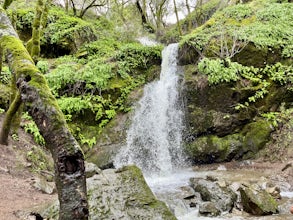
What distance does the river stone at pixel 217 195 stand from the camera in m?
6.97

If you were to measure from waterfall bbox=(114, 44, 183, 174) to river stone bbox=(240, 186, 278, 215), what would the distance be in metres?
4.54

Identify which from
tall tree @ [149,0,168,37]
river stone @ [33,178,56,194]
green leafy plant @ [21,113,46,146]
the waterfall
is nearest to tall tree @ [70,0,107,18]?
tall tree @ [149,0,168,37]

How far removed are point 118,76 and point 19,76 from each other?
11.0m

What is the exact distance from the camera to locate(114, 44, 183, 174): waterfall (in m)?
11.5

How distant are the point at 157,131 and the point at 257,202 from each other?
619 cm

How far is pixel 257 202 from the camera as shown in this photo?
6.51 m

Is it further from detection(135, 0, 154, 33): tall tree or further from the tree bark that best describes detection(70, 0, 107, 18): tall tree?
the tree bark

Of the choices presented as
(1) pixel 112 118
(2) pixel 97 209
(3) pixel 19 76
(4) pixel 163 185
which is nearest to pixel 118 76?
(1) pixel 112 118

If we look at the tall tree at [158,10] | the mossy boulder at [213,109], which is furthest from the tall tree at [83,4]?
the mossy boulder at [213,109]

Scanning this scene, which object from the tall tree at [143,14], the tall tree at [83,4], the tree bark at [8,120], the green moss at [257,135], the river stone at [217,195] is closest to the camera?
the river stone at [217,195]

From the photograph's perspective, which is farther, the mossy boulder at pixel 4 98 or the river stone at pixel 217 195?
the mossy boulder at pixel 4 98

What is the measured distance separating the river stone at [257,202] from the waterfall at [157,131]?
4.54 metres

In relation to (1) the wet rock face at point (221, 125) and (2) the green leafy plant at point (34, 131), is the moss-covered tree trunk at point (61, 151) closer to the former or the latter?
(2) the green leafy plant at point (34, 131)

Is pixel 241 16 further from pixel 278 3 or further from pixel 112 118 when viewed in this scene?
pixel 112 118
